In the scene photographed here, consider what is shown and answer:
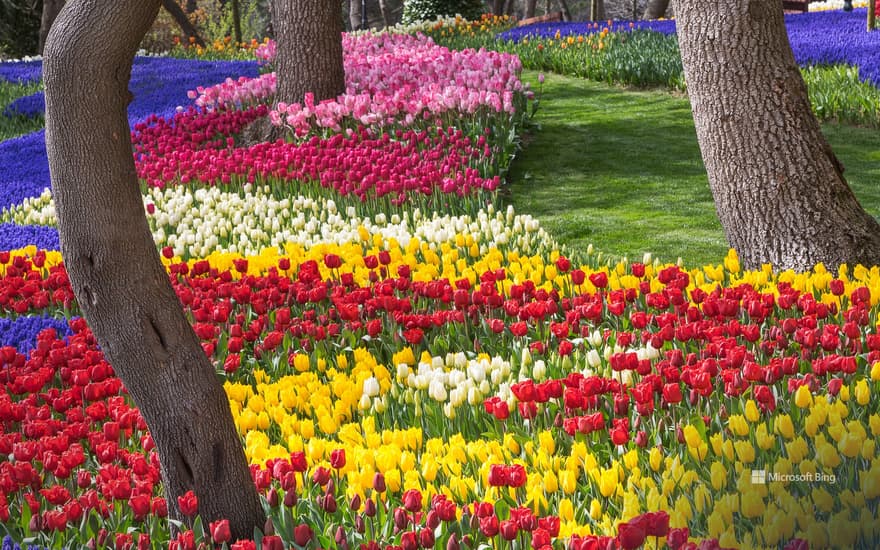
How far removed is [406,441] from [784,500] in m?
1.21

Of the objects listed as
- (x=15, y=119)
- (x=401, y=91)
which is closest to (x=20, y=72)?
(x=15, y=119)

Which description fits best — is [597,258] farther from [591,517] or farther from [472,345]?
[591,517]

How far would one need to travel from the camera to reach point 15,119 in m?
13.9

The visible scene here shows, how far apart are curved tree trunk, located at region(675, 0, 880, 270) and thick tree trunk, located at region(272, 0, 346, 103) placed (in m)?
5.27

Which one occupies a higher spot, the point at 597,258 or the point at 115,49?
the point at 115,49

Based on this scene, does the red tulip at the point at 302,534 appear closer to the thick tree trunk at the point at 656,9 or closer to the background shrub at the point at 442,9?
the background shrub at the point at 442,9

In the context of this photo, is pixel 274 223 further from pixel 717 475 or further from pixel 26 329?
pixel 717 475

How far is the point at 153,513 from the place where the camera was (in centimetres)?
301

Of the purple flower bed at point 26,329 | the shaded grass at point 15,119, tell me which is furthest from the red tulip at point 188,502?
the shaded grass at point 15,119

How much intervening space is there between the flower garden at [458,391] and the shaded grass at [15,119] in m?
6.46

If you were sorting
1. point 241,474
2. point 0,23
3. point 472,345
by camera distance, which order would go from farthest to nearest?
point 0,23
point 472,345
point 241,474

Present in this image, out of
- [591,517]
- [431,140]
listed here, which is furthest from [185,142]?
[591,517]

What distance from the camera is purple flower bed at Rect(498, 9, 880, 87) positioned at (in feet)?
39.5
